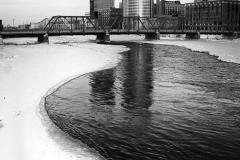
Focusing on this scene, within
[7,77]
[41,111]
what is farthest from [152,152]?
[7,77]

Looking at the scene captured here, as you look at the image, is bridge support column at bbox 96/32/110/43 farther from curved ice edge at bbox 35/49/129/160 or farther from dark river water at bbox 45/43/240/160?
curved ice edge at bbox 35/49/129/160

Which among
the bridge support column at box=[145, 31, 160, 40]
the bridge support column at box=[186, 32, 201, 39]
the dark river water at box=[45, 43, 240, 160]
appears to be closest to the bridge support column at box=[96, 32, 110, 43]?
the bridge support column at box=[145, 31, 160, 40]

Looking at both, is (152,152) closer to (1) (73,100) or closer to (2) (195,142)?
(2) (195,142)

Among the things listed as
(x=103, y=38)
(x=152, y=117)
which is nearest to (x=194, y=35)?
(x=103, y=38)

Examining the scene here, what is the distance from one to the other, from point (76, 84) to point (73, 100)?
6590 millimetres

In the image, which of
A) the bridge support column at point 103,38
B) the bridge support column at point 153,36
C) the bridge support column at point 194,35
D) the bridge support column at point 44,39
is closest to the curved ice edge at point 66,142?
the bridge support column at point 44,39

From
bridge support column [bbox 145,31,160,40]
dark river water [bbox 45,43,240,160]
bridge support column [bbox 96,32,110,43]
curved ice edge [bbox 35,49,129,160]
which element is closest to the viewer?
curved ice edge [bbox 35,49,129,160]

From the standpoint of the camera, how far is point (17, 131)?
15.3 metres

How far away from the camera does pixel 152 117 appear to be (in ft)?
62.2

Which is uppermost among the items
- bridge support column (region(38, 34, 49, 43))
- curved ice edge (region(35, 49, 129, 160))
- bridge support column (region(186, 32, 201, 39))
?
bridge support column (region(186, 32, 201, 39))

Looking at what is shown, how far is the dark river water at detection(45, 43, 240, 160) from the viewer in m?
14.2

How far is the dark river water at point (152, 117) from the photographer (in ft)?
46.5

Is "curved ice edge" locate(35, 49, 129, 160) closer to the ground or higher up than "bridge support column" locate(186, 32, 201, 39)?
closer to the ground

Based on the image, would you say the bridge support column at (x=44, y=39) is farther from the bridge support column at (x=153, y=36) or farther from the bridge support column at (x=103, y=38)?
the bridge support column at (x=153, y=36)
